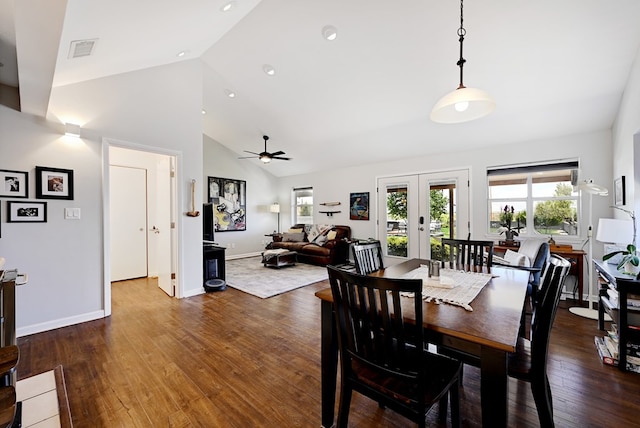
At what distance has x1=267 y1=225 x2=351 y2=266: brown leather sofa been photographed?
616cm

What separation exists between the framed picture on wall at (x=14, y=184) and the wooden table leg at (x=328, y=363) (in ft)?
11.3

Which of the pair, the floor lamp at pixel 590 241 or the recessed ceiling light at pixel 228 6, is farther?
the floor lamp at pixel 590 241

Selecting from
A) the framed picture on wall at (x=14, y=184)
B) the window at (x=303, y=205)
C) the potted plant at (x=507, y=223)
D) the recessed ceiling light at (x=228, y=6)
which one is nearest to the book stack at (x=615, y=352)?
the potted plant at (x=507, y=223)

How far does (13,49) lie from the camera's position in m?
2.54

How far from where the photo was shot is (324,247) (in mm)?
6238

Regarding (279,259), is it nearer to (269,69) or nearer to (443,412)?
(269,69)

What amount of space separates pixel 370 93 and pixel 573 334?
3.83m

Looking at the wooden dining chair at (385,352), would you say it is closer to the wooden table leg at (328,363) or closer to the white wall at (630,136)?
the wooden table leg at (328,363)

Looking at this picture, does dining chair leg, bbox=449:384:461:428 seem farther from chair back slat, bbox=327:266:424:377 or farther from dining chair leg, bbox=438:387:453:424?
chair back slat, bbox=327:266:424:377

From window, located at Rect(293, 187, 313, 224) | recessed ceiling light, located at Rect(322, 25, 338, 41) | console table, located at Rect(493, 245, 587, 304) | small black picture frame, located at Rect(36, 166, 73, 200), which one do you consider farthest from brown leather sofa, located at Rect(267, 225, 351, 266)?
small black picture frame, located at Rect(36, 166, 73, 200)

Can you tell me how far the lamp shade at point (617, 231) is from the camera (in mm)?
2480

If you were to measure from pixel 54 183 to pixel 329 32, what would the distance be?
3569mm

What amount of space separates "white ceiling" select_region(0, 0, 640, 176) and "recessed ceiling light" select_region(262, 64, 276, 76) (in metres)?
0.10

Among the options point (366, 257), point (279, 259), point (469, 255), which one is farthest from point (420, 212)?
point (366, 257)
